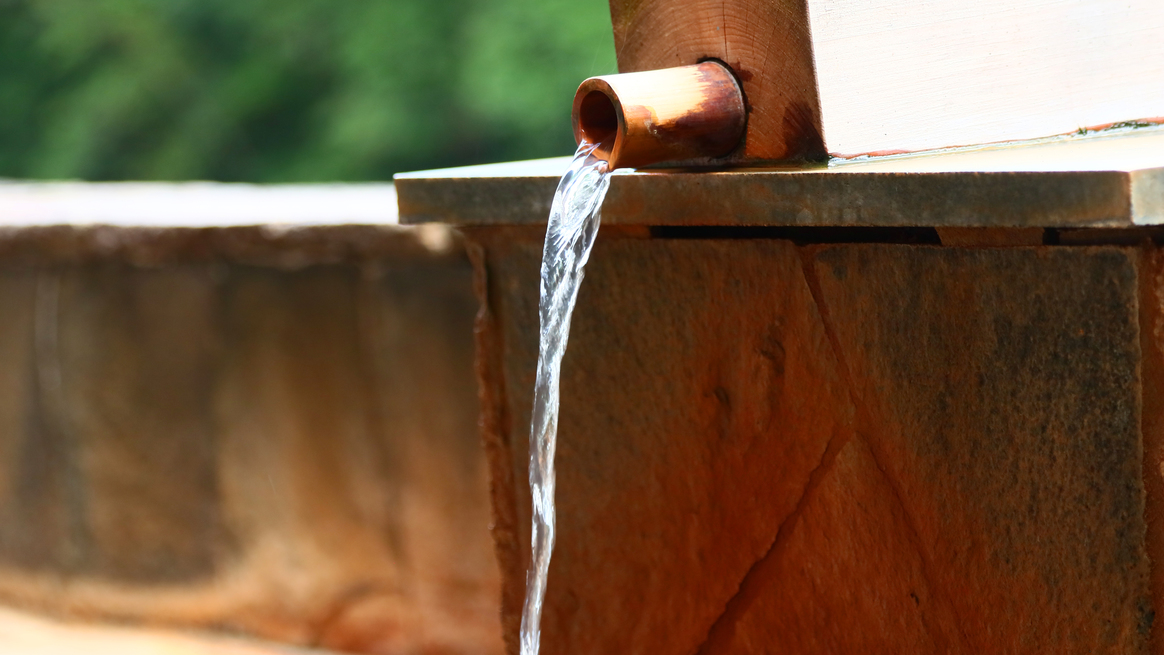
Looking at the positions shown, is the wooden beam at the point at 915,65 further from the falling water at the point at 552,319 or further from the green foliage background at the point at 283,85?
the green foliage background at the point at 283,85

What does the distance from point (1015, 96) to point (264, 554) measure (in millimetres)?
2228

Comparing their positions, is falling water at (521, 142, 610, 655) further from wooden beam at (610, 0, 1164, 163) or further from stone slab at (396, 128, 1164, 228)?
wooden beam at (610, 0, 1164, 163)

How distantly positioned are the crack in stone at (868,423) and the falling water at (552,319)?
266mm

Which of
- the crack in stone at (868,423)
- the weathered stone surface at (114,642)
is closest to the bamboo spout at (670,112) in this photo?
the crack in stone at (868,423)

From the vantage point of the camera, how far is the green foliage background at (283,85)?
27.9ft

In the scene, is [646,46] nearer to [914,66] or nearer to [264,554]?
[914,66]

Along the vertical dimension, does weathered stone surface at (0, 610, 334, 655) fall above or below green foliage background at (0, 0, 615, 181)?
below

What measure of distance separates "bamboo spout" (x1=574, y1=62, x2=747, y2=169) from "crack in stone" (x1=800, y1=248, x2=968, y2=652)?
0.63ft

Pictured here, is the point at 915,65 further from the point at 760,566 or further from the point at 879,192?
the point at 760,566

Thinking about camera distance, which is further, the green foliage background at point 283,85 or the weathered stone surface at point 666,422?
the green foliage background at point 283,85

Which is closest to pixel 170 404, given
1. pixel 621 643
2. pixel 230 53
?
pixel 621 643

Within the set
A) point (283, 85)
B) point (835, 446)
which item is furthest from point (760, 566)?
point (283, 85)

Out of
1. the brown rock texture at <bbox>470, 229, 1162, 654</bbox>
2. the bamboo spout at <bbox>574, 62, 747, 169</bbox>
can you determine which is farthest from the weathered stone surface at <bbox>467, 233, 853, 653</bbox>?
the bamboo spout at <bbox>574, 62, 747, 169</bbox>

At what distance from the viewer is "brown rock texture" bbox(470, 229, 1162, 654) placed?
1308 mm
